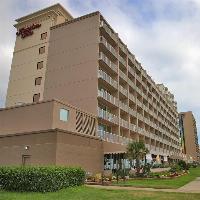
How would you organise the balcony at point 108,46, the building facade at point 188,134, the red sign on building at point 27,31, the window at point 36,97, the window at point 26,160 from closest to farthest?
1. the window at point 26,160
2. the balcony at point 108,46
3. the window at point 36,97
4. the red sign on building at point 27,31
5. the building facade at point 188,134

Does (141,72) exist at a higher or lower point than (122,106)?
higher

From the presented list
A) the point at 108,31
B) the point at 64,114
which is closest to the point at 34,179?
the point at 64,114

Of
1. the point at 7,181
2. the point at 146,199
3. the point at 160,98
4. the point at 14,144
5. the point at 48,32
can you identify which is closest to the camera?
the point at 146,199

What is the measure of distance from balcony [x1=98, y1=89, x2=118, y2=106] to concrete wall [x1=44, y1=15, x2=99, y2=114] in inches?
52.2

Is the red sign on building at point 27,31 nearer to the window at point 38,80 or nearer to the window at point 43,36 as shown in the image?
the window at point 43,36

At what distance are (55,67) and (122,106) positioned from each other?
43.8 ft

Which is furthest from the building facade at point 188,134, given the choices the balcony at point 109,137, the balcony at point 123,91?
the balcony at point 109,137

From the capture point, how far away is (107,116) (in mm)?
42969

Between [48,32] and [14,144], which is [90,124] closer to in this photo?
[14,144]

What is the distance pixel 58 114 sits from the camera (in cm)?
3138

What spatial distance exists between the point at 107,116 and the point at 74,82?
23.2ft

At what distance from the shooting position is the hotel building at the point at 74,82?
33.3m

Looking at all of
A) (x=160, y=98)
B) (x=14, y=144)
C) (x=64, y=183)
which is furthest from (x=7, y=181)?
(x=160, y=98)

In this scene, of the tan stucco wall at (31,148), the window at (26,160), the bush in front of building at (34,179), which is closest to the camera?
the bush in front of building at (34,179)
